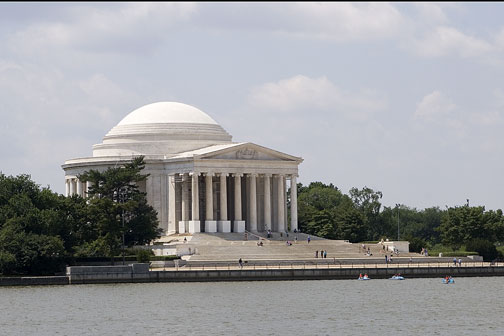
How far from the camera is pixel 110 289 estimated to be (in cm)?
11331

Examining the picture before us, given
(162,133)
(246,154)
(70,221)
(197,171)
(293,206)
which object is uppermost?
(162,133)

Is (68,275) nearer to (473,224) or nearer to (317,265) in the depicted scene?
(317,265)

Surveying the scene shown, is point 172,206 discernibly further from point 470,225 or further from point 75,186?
point 470,225

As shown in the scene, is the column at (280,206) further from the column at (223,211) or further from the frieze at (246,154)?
the column at (223,211)

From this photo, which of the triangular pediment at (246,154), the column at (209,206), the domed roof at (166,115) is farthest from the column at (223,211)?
the domed roof at (166,115)

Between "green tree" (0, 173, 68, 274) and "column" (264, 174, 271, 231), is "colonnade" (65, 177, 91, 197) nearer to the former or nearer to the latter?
"column" (264, 174, 271, 231)

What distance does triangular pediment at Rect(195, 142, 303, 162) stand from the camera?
155m

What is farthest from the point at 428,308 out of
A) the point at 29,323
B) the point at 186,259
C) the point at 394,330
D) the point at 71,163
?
the point at 71,163

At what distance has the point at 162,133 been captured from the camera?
16150cm

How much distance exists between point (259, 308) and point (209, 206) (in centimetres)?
6070

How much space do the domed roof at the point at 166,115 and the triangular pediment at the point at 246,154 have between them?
33.7 feet

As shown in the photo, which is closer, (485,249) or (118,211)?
(118,211)

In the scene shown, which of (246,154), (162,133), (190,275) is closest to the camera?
(190,275)

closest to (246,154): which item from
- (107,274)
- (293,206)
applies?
(293,206)
